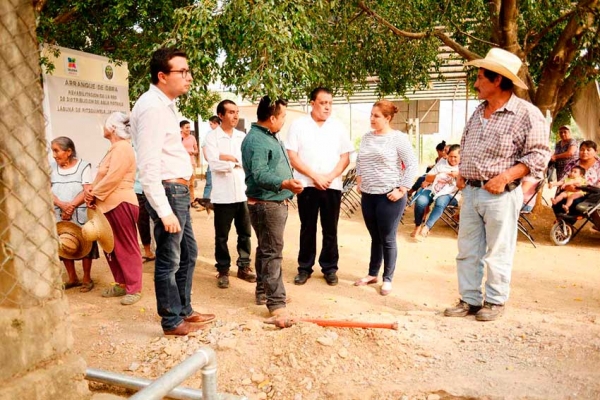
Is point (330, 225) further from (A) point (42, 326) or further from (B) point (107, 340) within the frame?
(A) point (42, 326)

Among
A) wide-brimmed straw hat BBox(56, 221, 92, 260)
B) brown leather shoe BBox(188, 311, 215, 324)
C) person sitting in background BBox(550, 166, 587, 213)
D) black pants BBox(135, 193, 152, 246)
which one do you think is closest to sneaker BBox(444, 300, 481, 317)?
brown leather shoe BBox(188, 311, 215, 324)

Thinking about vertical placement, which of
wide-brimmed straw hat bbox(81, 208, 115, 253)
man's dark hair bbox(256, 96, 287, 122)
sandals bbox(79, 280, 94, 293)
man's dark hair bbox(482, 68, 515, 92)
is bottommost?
sandals bbox(79, 280, 94, 293)

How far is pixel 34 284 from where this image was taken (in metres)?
2.26

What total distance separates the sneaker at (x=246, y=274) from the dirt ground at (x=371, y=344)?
0.11 metres

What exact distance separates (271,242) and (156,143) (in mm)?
1271

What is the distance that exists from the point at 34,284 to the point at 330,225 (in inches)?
130

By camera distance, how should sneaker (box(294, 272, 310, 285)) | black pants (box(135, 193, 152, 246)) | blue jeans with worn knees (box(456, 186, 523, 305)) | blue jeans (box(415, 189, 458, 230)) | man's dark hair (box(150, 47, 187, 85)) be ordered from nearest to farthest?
man's dark hair (box(150, 47, 187, 85)) → blue jeans with worn knees (box(456, 186, 523, 305)) → sneaker (box(294, 272, 310, 285)) → black pants (box(135, 193, 152, 246)) → blue jeans (box(415, 189, 458, 230))

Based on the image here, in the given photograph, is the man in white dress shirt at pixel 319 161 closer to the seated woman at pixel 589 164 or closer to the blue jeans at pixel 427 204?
the blue jeans at pixel 427 204

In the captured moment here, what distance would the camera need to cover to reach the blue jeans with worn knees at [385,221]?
193 inches

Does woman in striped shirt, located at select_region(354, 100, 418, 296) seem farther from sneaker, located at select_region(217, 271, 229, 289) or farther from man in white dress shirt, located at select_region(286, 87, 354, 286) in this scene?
sneaker, located at select_region(217, 271, 229, 289)

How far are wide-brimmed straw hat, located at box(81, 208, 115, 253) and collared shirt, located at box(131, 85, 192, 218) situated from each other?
1.54m

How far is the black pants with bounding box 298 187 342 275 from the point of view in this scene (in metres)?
5.12

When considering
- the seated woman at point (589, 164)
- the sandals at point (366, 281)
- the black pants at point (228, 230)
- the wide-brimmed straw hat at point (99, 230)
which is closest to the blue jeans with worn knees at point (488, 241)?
the sandals at point (366, 281)

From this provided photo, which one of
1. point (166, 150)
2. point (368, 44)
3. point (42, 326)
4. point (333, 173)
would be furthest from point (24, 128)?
point (368, 44)
